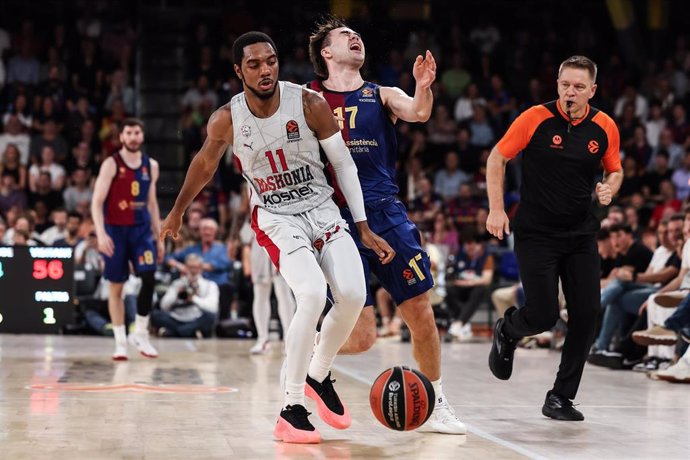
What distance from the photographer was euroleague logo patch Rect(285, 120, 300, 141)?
5684 mm

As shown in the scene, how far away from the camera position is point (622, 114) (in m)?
18.3

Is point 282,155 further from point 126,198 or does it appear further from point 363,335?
point 126,198

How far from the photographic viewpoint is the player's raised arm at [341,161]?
571 cm

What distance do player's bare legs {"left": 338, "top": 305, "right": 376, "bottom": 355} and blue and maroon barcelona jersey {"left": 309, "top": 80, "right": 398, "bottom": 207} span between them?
2.14ft

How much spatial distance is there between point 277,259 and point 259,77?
34.7 inches

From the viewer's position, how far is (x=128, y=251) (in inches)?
425

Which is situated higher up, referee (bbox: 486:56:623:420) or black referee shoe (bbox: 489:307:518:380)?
referee (bbox: 486:56:623:420)

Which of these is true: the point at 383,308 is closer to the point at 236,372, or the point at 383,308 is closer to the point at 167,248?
the point at 167,248

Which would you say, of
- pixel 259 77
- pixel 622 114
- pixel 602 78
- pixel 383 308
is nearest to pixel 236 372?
pixel 259 77

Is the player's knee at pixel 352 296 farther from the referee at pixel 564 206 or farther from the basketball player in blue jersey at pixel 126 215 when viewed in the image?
the basketball player in blue jersey at pixel 126 215

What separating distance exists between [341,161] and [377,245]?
0.45m

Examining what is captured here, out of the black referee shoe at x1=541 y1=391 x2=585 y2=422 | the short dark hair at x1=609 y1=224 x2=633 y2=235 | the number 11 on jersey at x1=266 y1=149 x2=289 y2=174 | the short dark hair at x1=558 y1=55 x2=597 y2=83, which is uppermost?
the short dark hair at x1=558 y1=55 x2=597 y2=83

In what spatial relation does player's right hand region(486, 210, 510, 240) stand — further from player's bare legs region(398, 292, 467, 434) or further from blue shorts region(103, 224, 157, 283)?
blue shorts region(103, 224, 157, 283)

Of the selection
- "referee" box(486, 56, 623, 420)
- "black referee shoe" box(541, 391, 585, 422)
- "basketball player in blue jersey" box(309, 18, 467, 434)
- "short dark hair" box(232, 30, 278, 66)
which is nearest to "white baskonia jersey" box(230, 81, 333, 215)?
"short dark hair" box(232, 30, 278, 66)
